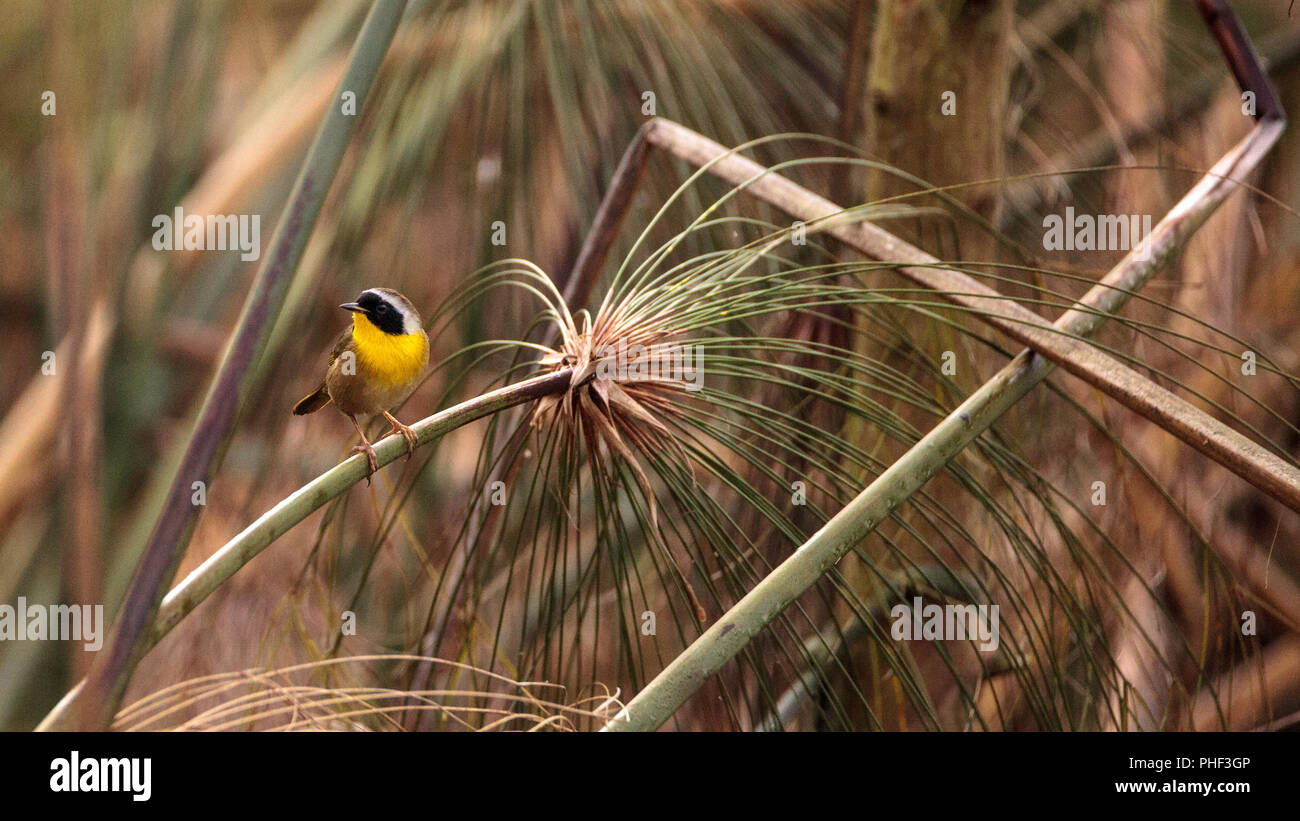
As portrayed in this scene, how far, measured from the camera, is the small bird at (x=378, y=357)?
0.73m

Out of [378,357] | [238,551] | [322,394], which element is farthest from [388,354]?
[238,551]

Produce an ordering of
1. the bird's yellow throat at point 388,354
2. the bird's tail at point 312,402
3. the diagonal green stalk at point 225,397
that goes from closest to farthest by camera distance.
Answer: the diagonal green stalk at point 225,397, the bird's yellow throat at point 388,354, the bird's tail at point 312,402

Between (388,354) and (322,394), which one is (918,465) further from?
(322,394)

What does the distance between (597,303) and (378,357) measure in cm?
42

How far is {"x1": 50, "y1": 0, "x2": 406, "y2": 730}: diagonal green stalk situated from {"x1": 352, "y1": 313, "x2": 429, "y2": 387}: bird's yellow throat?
0.19 m

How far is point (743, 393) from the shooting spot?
45.2 inches

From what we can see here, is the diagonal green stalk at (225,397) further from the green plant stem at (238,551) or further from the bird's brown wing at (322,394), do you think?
the bird's brown wing at (322,394)

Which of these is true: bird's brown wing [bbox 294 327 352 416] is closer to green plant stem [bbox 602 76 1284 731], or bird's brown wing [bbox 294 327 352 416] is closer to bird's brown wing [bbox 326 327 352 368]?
bird's brown wing [bbox 326 327 352 368]

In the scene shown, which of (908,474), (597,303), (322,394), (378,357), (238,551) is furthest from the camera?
(597,303)

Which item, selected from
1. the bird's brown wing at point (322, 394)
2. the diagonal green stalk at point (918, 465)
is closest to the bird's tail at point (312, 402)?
the bird's brown wing at point (322, 394)

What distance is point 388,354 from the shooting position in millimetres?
Answer: 736
